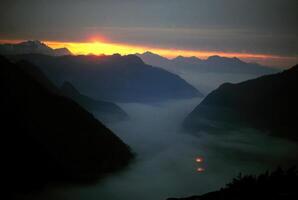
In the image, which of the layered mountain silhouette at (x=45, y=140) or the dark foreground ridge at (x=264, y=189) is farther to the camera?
the layered mountain silhouette at (x=45, y=140)

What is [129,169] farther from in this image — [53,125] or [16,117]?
[16,117]

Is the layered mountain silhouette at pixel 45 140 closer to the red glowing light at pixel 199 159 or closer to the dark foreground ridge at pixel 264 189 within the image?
the red glowing light at pixel 199 159

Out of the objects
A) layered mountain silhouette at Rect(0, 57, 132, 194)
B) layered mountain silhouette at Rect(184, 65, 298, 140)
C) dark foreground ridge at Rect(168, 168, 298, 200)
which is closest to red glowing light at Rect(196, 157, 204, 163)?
layered mountain silhouette at Rect(184, 65, 298, 140)

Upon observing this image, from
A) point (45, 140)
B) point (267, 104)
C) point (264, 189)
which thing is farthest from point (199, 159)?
point (264, 189)

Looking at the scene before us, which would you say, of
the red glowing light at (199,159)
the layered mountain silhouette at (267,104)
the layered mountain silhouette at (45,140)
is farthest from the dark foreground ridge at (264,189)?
the layered mountain silhouette at (267,104)

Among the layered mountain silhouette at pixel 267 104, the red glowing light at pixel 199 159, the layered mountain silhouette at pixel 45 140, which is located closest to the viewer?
the layered mountain silhouette at pixel 45 140

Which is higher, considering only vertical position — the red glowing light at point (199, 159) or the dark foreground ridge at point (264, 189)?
the red glowing light at point (199, 159)
